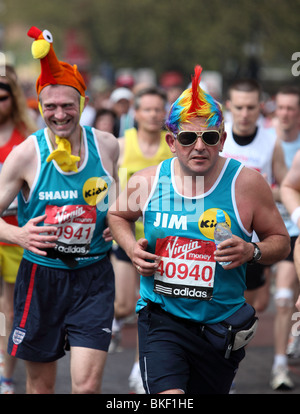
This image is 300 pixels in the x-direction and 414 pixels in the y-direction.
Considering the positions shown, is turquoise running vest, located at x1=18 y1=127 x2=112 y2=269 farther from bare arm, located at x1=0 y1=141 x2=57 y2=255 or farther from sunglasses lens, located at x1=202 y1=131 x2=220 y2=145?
sunglasses lens, located at x1=202 y1=131 x2=220 y2=145

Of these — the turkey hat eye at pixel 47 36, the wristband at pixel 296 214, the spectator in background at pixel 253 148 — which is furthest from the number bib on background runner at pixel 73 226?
the spectator in background at pixel 253 148

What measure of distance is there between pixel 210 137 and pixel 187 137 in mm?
114

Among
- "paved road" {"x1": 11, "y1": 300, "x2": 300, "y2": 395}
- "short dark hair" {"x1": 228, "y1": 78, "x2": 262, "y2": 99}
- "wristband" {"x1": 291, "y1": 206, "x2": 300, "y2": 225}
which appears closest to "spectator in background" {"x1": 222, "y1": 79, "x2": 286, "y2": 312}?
"short dark hair" {"x1": 228, "y1": 78, "x2": 262, "y2": 99}

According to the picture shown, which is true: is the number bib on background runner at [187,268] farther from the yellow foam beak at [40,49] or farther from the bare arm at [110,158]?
the yellow foam beak at [40,49]

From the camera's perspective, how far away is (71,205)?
14.9 ft

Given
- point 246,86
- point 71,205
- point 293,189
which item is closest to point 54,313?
point 71,205

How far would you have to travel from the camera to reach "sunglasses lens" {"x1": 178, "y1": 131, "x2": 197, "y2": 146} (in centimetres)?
378

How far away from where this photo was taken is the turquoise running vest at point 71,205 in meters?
4.54

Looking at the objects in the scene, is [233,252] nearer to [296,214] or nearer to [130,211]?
[130,211]

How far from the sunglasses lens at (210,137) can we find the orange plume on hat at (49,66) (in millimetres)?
1254

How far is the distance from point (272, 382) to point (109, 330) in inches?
85.0

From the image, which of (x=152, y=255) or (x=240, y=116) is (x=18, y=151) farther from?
(x=240, y=116)

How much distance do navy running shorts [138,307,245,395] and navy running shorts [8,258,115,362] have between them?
0.74 meters

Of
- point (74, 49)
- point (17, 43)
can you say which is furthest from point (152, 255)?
point (17, 43)
